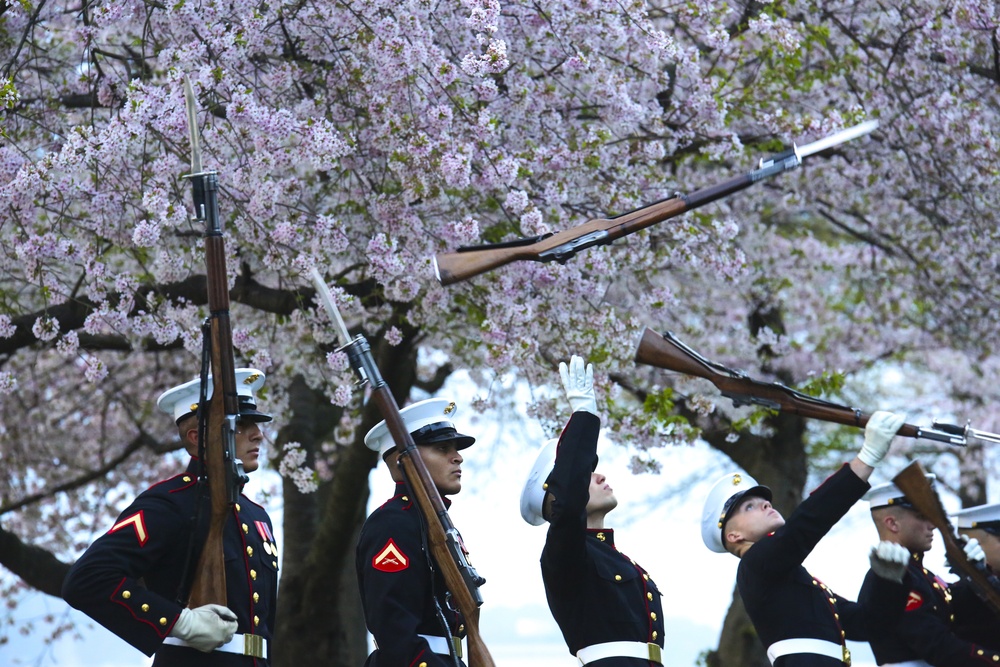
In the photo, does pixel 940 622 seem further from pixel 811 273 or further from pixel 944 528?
pixel 811 273

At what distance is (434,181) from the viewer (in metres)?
7.13

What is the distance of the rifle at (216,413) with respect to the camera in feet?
14.0

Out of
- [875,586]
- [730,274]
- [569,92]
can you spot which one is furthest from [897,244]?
[875,586]

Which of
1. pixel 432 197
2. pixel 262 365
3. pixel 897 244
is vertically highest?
pixel 897 244

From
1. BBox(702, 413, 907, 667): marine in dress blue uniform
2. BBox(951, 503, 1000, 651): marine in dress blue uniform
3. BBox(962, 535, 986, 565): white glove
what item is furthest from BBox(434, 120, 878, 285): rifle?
BBox(951, 503, 1000, 651): marine in dress blue uniform

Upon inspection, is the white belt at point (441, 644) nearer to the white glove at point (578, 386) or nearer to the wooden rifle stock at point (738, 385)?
the white glove at point (578, 386)

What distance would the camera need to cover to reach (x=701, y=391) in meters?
10.4

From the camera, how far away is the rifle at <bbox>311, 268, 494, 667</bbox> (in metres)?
4.50

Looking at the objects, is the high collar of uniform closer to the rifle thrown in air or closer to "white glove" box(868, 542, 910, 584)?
the rifle thrown in air

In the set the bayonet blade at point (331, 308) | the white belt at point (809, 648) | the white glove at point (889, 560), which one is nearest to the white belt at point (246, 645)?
the bayonet blade at point (331, 308)

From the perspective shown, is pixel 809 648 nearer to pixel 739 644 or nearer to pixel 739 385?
pixel 739 385

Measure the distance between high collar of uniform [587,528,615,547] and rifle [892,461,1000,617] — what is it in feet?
4.81

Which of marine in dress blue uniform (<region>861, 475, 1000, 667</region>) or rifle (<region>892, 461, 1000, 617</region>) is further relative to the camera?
marine in dress blue uniform (<region>861, 475, 1000, 667</region>)

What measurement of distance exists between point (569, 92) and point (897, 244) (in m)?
4.79
